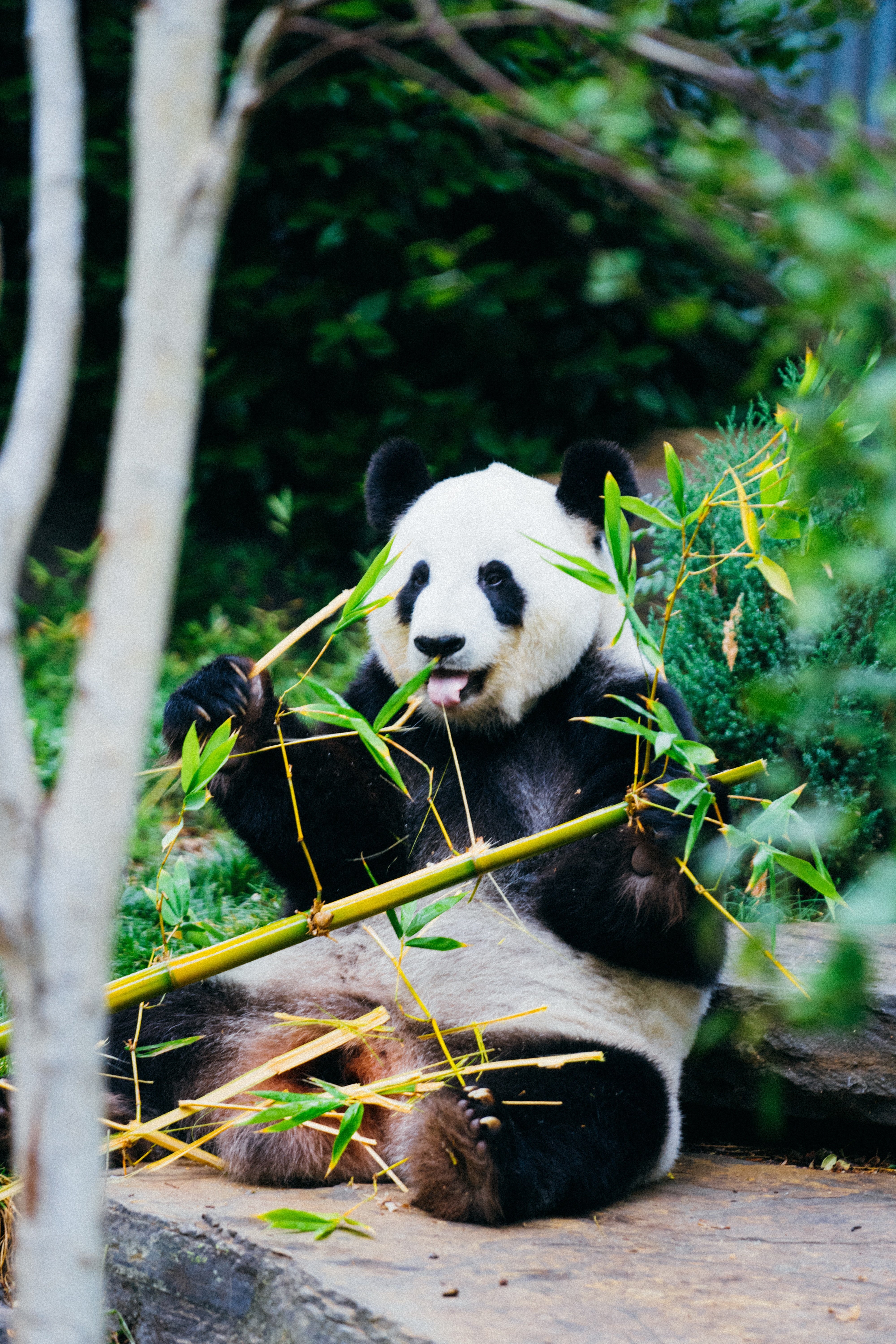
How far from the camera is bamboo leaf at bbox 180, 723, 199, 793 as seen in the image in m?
1.89

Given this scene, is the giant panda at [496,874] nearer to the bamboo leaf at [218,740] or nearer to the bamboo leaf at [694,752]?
the bamboo leaf at [218,740]

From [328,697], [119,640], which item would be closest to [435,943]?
[328,697]

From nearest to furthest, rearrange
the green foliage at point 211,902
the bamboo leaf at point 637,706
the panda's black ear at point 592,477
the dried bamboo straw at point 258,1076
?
1. the bamboo leaf at point 637,706
2. the dried bamboo straw at point 258,1076
3. the panda's black ear at point 592,477
4. the green foliage at point 211,902

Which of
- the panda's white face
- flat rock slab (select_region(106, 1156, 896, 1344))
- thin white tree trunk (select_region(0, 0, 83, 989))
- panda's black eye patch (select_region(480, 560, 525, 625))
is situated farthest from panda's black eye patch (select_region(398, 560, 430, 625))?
thin white tree trunk (select_region(0, 0, 83, 989))

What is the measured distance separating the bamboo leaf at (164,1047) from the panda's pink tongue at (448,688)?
0.77m

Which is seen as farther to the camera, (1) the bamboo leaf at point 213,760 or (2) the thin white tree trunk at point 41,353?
(1) the bamboo leaf at point 213,760

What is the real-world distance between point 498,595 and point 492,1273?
1282 millimetres

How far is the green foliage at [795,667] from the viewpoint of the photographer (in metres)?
3.11

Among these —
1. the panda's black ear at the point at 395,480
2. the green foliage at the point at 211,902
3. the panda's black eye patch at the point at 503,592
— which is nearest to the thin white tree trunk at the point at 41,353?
the panda's black eye patch at the point at 503,592

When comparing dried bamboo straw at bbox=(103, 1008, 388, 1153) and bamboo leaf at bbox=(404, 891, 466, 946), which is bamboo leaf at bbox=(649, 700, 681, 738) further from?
dried bamboo straw at bbox=(103, 1008, 388, 1153)

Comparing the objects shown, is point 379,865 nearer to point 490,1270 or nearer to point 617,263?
point 490,1270

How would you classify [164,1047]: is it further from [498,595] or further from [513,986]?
[498,595]

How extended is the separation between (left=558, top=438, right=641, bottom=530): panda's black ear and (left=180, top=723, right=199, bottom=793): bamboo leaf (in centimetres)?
109

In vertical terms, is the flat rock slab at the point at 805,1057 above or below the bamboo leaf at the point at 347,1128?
below
